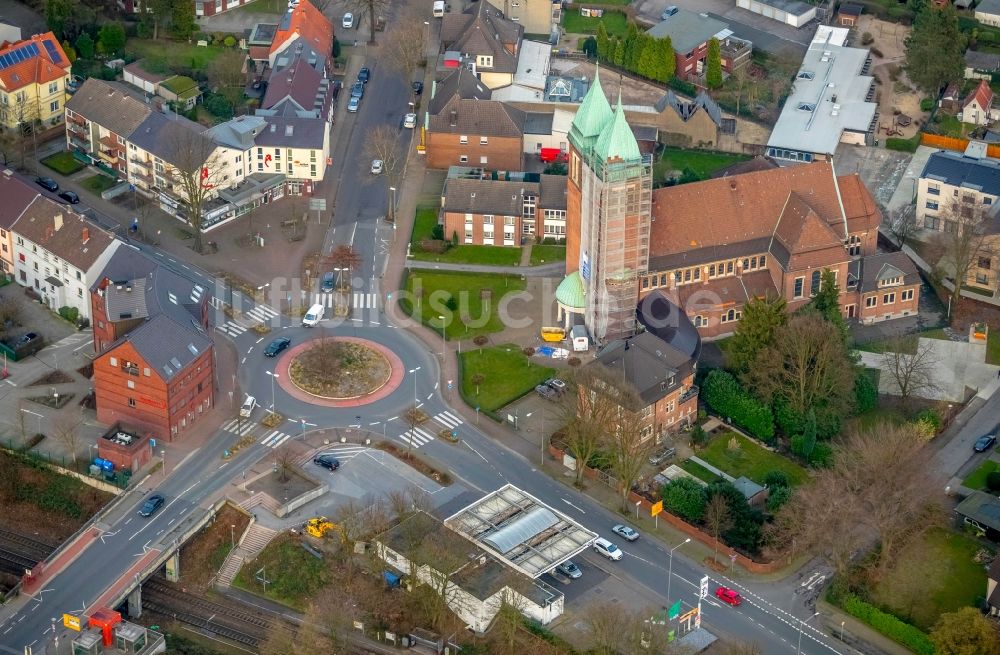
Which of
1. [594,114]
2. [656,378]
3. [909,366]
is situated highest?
[594,114]

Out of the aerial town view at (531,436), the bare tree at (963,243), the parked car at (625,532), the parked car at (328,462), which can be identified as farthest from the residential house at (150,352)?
the bare tree at (963,243)

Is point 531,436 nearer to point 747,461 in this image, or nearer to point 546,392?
point 546,392

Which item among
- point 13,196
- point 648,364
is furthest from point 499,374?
point 13,196

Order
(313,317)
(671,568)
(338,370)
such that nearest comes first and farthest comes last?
(671,568)
(338,370)
(313,317)

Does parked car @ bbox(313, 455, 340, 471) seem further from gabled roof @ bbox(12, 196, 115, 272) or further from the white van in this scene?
gabled roof @ bbox(12, 196, 115, 272)

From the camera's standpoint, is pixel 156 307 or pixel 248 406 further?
pixel 156 307

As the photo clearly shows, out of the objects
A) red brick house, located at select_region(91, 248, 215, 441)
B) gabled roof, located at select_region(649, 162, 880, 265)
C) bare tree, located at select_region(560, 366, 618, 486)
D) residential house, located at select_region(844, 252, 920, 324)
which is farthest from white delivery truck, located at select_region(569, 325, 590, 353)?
red brick house, located at select_region(91, 248, 215, 441)

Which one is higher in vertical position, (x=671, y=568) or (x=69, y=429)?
(x=69, y=429)
